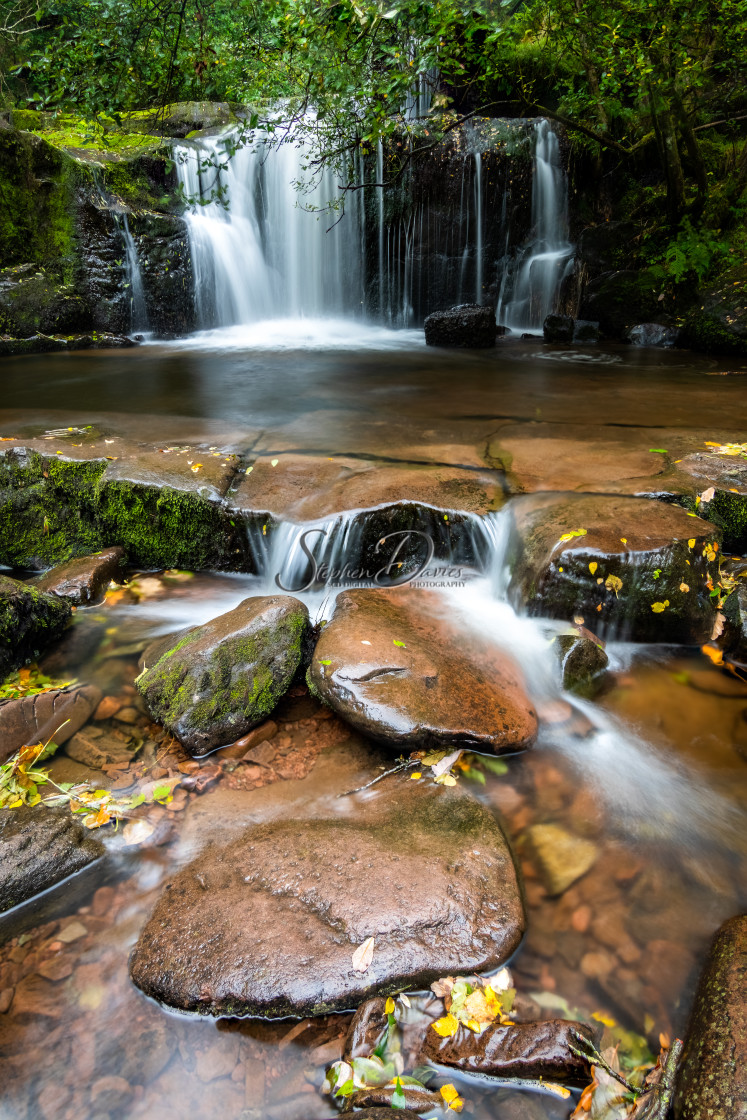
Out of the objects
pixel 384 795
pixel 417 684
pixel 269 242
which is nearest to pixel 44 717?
pixel 384 795

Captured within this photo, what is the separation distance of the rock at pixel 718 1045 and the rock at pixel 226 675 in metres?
2.17

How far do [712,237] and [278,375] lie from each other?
791 centimetres

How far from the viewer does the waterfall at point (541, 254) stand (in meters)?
11.4

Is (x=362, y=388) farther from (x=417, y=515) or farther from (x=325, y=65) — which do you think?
(x=417, y=515)

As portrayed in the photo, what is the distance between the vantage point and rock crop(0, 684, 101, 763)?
3.00 metres

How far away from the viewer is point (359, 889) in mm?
2246

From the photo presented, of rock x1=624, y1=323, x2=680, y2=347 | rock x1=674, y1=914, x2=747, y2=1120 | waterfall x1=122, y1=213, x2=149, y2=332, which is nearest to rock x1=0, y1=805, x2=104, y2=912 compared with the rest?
rock x1=674, y1=914, x2=747, y2=1120

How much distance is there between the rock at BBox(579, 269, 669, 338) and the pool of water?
5.89 meters

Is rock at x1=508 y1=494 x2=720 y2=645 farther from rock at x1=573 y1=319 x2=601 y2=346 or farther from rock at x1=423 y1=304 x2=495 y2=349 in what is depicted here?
rock at x1=573 y1=319 x2=601 y2=346

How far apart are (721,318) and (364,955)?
10114 mm

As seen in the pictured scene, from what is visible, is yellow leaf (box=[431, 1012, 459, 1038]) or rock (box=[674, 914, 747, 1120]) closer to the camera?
rock (box=[674, 914, 747, 1120])

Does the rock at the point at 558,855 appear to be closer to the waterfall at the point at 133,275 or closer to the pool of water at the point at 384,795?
the pool of water at the point at 384,795

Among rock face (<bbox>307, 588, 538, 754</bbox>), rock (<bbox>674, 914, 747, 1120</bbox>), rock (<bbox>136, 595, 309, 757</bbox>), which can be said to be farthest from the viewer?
rock (<bbox>136, 595, 309, 757</bbox>)

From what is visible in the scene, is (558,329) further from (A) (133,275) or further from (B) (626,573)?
(B) (626,573)
